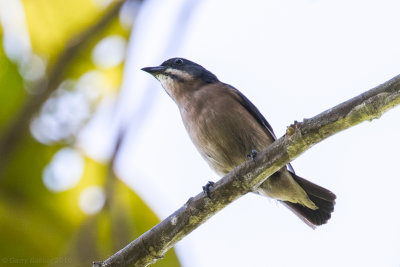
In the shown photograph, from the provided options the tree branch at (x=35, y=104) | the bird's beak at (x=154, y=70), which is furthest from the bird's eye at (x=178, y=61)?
the tree branch at (x=35, y=104)

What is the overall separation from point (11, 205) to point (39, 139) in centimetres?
65

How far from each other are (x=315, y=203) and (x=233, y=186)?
6.38 feet

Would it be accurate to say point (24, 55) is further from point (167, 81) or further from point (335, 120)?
point (335, 120)

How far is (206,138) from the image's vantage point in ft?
19.9

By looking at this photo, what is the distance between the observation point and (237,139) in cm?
596

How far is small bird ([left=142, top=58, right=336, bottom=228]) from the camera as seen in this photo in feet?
19.4

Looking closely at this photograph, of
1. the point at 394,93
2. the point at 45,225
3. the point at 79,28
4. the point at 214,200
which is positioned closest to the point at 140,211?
the point at 45,225

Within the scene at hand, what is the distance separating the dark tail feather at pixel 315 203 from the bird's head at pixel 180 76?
1.54 m

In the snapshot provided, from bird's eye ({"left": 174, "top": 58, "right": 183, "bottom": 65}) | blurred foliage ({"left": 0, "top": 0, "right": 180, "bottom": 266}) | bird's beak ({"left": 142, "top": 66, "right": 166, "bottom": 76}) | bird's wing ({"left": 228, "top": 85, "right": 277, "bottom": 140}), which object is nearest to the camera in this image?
blurred foliage ({"left": 0, "top": 0, "right": 180, "bottom": 266})

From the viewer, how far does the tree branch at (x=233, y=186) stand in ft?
13.1

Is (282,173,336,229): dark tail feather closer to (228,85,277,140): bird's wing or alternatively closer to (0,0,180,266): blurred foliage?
(228,85,277,140): bird's wing

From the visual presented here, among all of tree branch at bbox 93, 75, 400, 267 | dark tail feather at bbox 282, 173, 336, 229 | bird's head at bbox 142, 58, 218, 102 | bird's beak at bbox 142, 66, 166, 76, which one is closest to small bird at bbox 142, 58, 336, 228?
dark tail feather at bbox 282, 173, 336, 229

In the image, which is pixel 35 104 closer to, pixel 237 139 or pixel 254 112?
pixel 237 139

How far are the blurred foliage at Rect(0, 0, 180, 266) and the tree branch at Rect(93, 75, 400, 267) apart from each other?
1.28 feet
